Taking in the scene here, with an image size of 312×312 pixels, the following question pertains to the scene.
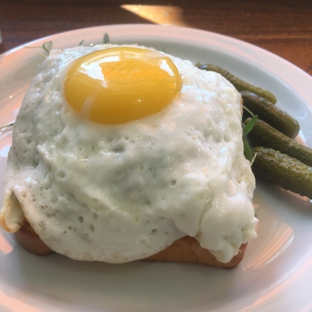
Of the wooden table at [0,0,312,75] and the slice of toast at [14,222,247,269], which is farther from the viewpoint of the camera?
the wooden table at [0,0,312,75]

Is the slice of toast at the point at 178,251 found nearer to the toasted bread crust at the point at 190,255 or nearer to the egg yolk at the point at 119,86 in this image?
the toasted bread crust at the point at 190,255

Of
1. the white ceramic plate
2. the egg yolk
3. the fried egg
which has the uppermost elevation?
the egg yolk

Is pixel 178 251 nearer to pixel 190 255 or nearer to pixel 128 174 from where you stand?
pixel 190 255

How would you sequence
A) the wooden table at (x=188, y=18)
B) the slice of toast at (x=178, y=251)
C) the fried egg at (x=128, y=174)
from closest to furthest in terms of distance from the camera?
the fried egg at (x=128, y=174) < the slice of toast at (x=178, y=251) < the wooden table at (x=188, y=18)

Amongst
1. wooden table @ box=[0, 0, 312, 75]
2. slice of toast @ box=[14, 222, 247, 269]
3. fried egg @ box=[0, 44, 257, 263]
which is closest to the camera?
fried egg @ box=[0, 44, 257, 263]

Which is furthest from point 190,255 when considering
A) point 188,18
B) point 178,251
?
point 188,18

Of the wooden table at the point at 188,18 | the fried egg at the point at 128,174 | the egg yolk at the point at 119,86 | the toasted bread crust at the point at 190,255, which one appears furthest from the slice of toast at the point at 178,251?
the wooden table at the point at 188,18

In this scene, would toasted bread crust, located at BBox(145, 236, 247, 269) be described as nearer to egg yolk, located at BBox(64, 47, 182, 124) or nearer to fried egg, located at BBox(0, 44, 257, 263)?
fried egg, located at BBox(0, 44, 257, 263)

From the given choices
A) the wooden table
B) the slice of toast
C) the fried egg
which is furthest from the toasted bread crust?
the wooden table

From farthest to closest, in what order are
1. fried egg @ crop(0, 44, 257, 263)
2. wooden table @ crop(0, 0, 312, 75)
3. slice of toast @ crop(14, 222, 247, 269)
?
wooden table @ crop(0, 0, 312, 75)
slice of toast @ crop(14, 222, 247, 269)
fried egg @ crop(0, 44, 257, 263)
